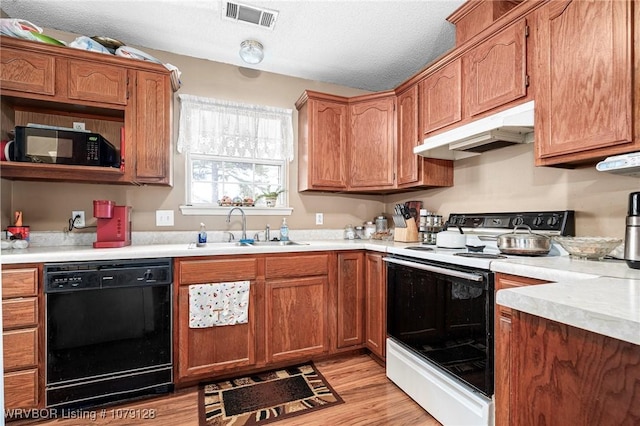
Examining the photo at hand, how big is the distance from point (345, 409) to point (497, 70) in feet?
7.32

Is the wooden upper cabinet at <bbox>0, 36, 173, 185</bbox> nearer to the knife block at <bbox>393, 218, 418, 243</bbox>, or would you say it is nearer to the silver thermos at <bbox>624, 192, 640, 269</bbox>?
the knife block at <bbox>393, 218, 418, 243</bbox>

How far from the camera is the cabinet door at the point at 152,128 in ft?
7.40

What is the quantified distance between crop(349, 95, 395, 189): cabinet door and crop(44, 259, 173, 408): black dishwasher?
5.94 ft

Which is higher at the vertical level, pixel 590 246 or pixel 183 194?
pixel 183 194

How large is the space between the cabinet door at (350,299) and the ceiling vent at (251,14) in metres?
1.83

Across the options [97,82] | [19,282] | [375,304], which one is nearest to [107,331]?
[19,282]

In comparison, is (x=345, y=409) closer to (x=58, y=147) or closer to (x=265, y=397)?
(x=265, y=397)

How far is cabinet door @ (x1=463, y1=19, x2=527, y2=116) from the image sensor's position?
172cm

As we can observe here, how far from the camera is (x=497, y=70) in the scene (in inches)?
72.6

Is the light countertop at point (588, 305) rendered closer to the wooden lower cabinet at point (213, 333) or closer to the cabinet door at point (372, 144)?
the wooden lower cabinet at point (213, 333)

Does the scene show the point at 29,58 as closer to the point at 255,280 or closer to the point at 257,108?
the point at 257,108

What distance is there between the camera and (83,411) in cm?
179

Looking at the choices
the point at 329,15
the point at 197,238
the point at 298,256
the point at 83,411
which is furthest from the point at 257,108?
the point at 83,411

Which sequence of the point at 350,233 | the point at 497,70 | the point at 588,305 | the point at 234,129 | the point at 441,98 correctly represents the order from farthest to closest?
the point at 350,233 < the point at 234,129 < the point at 441,98 < the point at 497,70 < the point at 588,305
